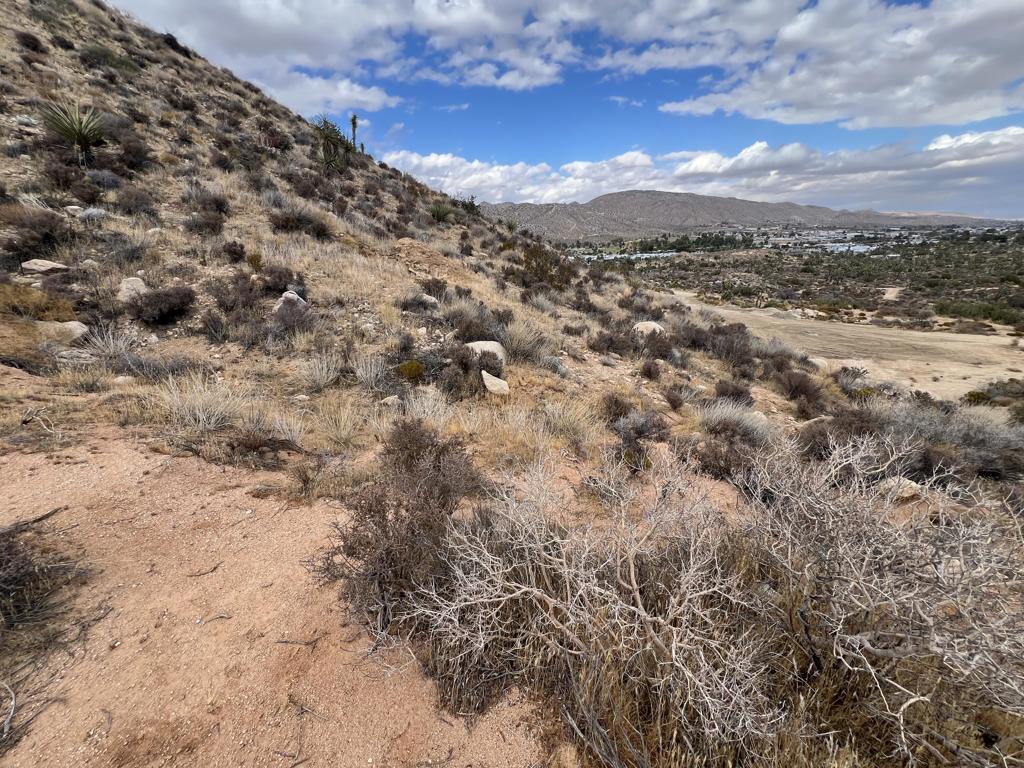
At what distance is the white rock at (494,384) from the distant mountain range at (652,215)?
10266 centimetres

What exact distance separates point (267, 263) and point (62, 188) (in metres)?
4.98

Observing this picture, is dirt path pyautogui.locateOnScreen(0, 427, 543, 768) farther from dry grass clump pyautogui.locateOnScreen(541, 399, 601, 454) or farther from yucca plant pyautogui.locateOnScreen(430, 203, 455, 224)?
yucca plant pyautogui.locateOnScreen(430, 203, 455, 224)

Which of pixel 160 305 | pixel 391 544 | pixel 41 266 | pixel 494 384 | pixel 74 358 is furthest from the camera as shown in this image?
pixel 41 266

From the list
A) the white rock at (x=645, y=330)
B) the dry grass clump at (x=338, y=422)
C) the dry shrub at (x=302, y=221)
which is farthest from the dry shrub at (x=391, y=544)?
the dry shrub at (x=302, y=221)

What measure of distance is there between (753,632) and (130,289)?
940 centimetres

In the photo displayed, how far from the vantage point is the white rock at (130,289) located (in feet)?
22.1

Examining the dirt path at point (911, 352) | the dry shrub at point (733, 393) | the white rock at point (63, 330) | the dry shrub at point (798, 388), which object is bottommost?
the dirt path at point (911, 352)

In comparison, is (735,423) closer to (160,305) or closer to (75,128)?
(160,305)

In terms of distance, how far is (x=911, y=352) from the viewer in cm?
1572

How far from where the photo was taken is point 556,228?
11131 centimetres

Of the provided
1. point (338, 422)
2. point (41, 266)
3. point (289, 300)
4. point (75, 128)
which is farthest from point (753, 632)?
point (75, 128)

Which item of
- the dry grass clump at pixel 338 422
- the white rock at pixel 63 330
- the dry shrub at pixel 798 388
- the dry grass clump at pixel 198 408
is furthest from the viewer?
the dry shrub at pixel 798 388

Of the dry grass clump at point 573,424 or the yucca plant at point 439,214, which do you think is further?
the yucca plant at point 439,214

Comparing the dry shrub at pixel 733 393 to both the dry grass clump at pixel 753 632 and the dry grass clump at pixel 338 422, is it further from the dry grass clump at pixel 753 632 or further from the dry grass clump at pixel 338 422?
the dry grass clump at pixel 338 422
